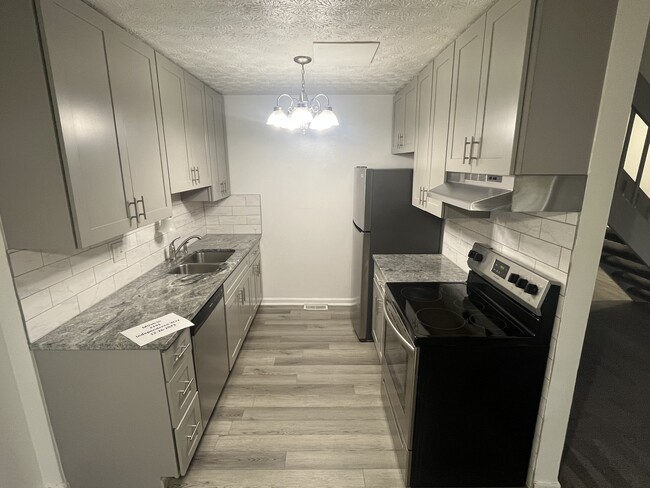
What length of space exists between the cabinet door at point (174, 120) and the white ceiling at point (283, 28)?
4.1 inches

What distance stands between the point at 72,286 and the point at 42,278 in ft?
0.61

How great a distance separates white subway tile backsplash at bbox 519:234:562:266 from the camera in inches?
60.7

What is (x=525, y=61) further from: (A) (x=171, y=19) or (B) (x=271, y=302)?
(B) (x=271, y=302)

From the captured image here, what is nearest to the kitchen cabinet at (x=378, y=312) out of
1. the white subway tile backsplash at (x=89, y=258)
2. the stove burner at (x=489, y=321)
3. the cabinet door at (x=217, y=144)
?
the stove burner at (x=489, y=321)

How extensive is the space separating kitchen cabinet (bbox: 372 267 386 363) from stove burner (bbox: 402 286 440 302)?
0.38 metres

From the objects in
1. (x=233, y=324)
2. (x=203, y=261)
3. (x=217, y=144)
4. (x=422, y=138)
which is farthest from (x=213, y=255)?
(x=422, y=138)

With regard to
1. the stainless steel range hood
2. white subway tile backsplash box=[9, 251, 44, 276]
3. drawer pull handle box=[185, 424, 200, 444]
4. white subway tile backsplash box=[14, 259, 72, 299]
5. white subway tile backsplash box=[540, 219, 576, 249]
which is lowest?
drawer pull handle box=[185, 424, 200, 444]

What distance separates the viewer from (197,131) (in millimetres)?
2777

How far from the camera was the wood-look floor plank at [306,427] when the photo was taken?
7.18 ft

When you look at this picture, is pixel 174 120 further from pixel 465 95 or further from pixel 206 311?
pixel 465 95

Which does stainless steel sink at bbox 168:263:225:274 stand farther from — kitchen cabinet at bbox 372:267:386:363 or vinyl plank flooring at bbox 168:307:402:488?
kitchen cabinet at bbox 372:267:386:363

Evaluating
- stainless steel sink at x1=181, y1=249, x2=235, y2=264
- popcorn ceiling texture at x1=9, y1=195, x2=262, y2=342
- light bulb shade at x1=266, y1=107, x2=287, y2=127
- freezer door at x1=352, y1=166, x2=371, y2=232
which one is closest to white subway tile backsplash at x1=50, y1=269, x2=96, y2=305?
popcorn ceiling texture at x1=9, y1=195, x2=262, y2=342

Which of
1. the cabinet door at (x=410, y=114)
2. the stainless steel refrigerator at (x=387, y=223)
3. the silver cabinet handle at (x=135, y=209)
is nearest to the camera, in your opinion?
the silver cabinet handle at (x=135, y=209)

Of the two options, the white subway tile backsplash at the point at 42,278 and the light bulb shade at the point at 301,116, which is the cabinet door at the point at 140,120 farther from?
the light bulb shade at the point at 301,116
